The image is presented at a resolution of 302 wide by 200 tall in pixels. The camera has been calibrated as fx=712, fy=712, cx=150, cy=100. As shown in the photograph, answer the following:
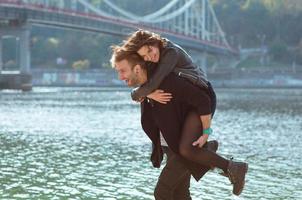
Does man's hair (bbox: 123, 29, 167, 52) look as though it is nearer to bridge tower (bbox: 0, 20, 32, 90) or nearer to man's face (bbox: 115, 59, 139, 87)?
man's face (bbox: 115, 59, 139, 87)

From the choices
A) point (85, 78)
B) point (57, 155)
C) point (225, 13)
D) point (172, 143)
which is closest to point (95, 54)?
point (85, 78)

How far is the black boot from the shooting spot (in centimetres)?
603

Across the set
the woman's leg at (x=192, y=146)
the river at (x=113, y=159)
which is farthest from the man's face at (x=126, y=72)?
the river at (x=113, y=159)

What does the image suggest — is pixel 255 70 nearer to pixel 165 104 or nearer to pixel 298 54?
pixel 298 54

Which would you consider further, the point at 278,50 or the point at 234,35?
the point at 234,35

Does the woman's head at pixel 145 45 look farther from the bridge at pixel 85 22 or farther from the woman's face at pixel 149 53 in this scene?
the bridge at pixel 85 22

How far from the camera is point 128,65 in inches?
236

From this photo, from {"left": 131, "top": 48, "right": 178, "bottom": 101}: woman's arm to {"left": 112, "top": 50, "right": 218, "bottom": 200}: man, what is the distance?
0.22 ft

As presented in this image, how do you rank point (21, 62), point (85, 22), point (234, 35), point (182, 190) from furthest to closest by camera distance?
point (234, 35) → point (85, 22) → point (21, 62) → point (182, 190)

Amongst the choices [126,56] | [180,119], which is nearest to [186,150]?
[180,119]

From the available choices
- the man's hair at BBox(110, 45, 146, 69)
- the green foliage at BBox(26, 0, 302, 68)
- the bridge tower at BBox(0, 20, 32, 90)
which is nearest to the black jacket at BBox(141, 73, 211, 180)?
the man's hair at BBox(110, 45, 146, 69)

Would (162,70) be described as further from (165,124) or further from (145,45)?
(165,124)

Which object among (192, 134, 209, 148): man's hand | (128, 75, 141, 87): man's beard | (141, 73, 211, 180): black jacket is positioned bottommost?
(192, 134, 209, 148): man's hand

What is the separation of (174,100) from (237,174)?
826mm
